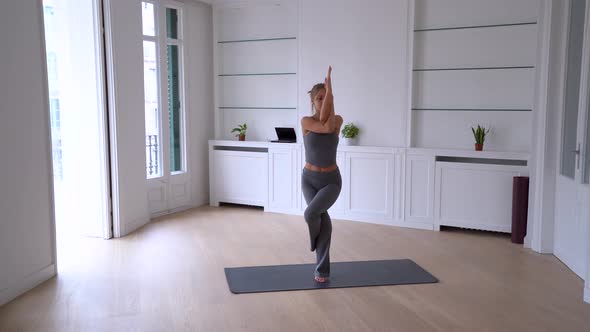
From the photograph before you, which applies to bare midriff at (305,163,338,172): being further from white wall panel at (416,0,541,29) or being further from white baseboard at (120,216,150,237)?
white wall panel at (416,0,541,29)

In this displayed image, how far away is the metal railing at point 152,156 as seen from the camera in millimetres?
5969

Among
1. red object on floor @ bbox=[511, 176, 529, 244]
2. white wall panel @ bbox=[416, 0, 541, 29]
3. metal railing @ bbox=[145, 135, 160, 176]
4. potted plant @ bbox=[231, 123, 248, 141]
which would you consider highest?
white wall panel @ bbox=[416, 0, 541, 29]

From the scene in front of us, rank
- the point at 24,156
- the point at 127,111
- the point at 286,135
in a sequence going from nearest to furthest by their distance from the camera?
the point at 24,156, the point at 127,111, the point at 286,135

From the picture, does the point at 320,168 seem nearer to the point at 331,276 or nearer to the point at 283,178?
the point at 331,276

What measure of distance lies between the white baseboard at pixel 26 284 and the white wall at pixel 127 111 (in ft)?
3.96

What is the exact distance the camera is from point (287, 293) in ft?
12.0

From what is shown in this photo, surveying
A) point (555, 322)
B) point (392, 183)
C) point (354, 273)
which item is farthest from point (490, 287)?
point (392, 183)

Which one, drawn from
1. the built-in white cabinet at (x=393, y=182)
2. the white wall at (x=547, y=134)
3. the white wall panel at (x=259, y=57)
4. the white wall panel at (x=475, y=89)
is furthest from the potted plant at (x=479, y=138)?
the white wall panel at (x=259, y=57)

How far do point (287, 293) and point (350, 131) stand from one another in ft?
8.90

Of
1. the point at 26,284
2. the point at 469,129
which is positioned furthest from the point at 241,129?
the point at 26,284

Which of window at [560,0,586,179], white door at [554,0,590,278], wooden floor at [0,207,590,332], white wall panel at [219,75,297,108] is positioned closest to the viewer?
wooden floor at [0,207,590,332]

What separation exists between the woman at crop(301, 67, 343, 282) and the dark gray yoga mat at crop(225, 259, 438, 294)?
0.17m

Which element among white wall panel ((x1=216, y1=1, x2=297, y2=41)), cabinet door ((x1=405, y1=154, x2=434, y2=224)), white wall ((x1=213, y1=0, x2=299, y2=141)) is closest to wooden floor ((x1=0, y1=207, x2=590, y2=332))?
cabinet door ((x1=405, y1=154, x2=434, y2=224))

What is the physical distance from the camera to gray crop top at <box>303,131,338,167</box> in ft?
12.3
